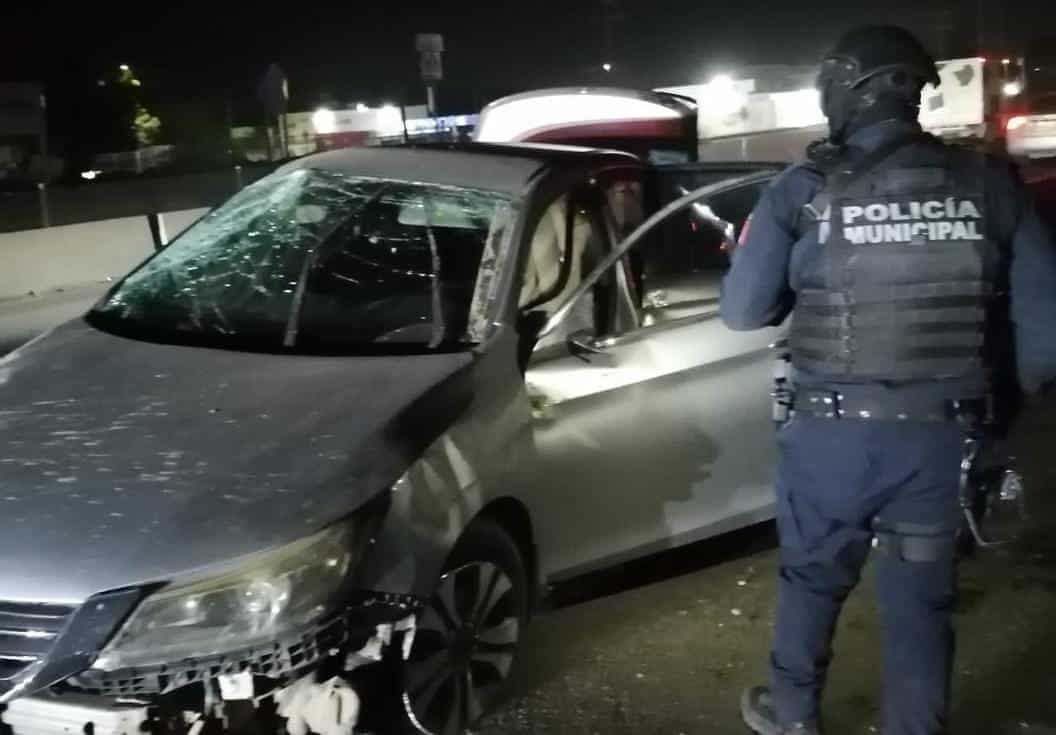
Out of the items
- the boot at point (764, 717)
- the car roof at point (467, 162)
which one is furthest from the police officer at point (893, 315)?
the car roof at point (467, 162)

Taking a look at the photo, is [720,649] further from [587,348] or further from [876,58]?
[876,58]

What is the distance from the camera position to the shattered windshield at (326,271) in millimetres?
3771

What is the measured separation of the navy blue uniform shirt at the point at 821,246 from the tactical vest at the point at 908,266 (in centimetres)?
5

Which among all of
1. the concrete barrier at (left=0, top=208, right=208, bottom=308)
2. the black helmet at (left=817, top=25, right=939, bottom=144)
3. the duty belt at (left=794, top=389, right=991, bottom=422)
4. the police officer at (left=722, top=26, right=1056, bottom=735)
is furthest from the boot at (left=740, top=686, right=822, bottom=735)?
the concrete barrier at (left=0, top=208, right=208, bottom=308)

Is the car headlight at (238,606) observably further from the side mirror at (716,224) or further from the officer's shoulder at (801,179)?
the side mirror at (716,224)

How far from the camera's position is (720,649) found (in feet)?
13.8

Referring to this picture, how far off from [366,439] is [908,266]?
4.43 ft

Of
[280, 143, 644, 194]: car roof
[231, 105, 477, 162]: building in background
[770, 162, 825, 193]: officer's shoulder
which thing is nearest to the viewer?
[770, 162, 825, 193]: officer's shoulder

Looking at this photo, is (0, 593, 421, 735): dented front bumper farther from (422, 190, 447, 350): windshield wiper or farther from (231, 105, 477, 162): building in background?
(231, 105, 477, 162): building in background

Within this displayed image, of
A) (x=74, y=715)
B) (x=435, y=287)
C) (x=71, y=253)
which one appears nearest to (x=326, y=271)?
(x=435, y=287)

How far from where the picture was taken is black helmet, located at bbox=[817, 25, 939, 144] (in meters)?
2.96

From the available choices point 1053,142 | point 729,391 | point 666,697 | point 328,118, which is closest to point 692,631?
point 666,697


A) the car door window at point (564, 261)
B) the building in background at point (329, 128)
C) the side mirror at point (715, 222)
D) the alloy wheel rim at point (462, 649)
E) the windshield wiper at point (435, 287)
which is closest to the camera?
the alloy wheel rim at point (462, 649)

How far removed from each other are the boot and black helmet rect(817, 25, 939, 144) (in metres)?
1.52
